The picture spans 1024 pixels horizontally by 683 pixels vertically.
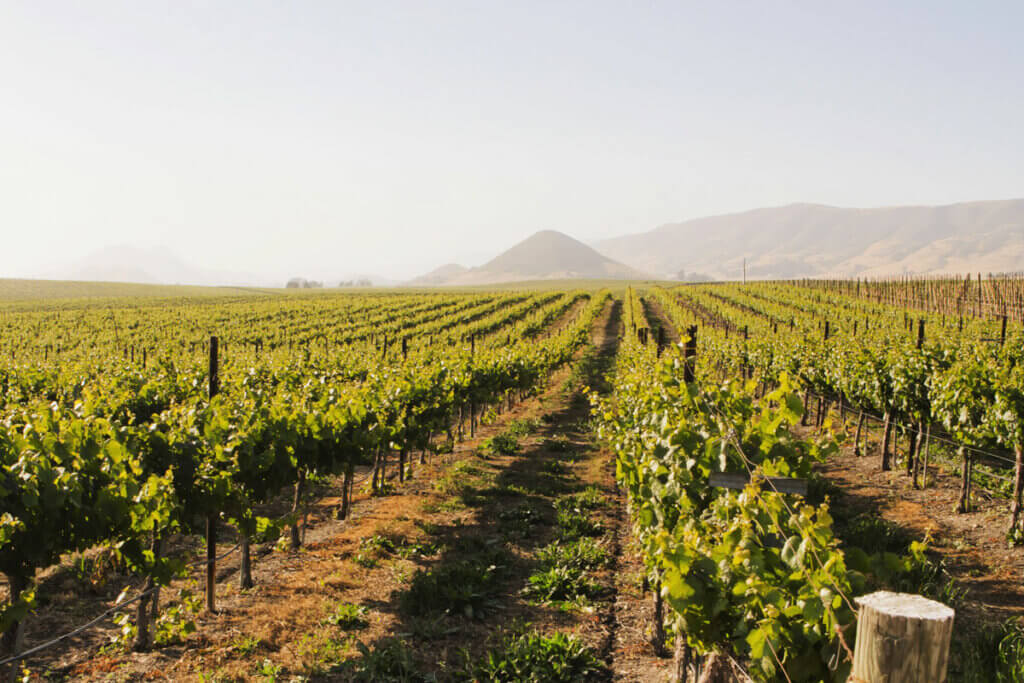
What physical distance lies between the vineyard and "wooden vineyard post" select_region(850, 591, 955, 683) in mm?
219

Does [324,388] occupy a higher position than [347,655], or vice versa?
[324,388]

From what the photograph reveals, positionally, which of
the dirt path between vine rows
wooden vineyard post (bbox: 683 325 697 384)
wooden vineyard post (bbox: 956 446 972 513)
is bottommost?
the dirt path between vine rows

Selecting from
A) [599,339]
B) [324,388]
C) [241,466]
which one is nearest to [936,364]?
[324,388]

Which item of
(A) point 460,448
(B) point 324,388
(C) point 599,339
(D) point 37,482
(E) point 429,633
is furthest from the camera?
(C) point 599,339

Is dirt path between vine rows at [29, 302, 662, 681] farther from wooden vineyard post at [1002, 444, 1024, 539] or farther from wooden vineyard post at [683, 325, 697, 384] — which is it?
wooden vineyard post at [1002, 444, 1024, 539]

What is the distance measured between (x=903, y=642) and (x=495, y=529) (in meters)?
8.01

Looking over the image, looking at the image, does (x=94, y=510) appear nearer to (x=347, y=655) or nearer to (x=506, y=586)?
(x=347, y=655)

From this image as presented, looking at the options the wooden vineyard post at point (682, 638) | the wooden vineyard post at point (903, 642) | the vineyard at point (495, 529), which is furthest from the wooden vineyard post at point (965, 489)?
the wooden vineyard post at point (903, 642)

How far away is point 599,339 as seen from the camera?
41250 millimetres

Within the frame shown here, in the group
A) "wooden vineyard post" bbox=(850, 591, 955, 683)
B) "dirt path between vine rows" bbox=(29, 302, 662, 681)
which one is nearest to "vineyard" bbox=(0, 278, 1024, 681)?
"dirt path between vine rows" bbox=(29, 302, 662, 681)

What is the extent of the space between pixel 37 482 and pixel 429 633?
3663 millimetres

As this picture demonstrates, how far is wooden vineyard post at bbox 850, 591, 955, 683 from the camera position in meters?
1.93

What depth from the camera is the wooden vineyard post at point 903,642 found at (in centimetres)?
Answer: 193

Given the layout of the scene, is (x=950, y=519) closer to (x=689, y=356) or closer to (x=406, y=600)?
(x=689, y=356)
